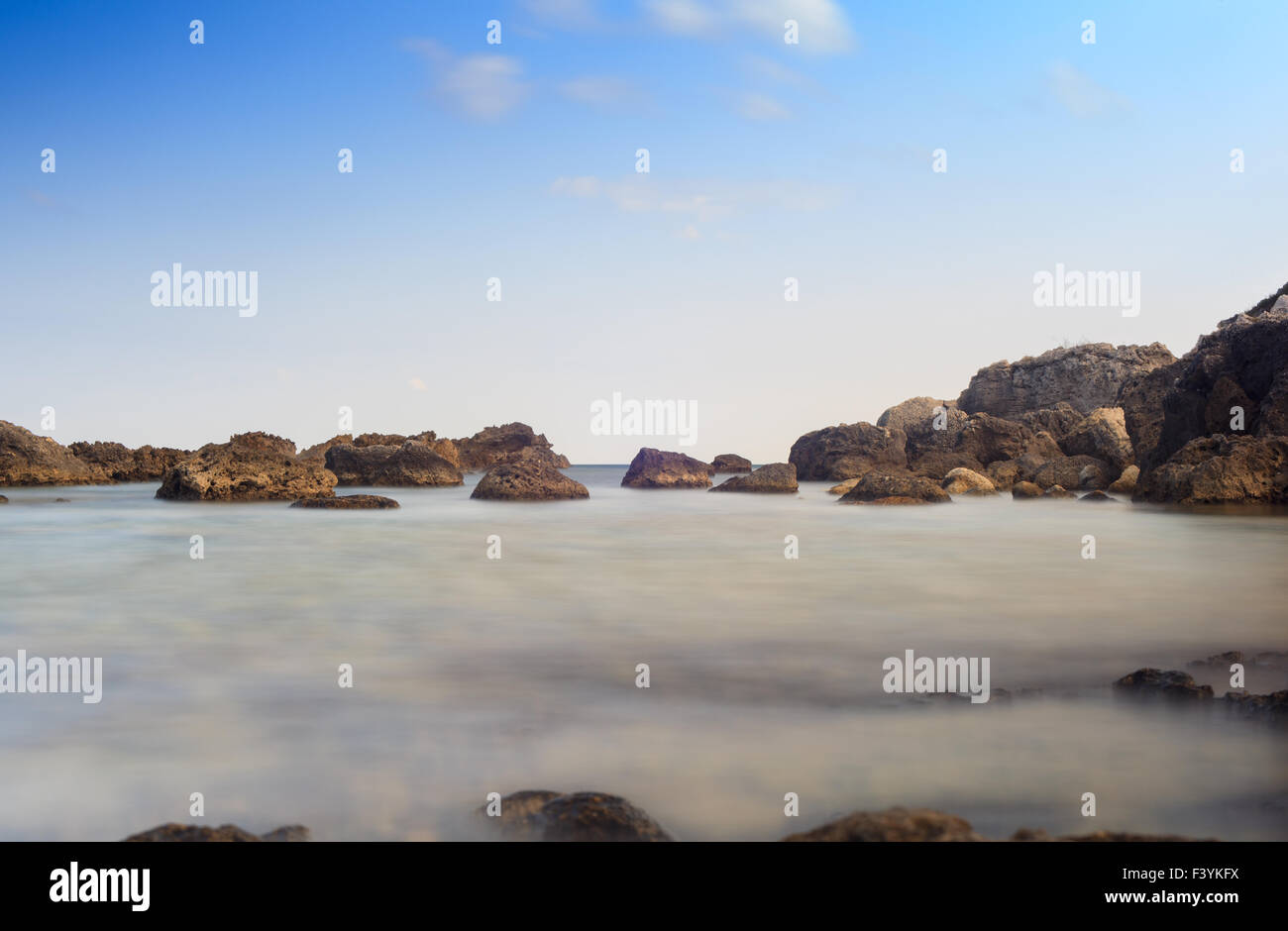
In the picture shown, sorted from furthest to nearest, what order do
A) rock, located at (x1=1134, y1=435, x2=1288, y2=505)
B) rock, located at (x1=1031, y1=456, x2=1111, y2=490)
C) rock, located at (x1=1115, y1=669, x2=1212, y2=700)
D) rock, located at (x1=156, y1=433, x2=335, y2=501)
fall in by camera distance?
rock, located at (x1=1031, y1=456, x2=1111, y2=490) → rock, located at (x1=156, y1=433, x2=335, y2=501) → rock, located at (x1=1134, y1=435, x2=1288, y2=505) → rock, located at (x1=1115, y1=669, x2=1212, y2=700)

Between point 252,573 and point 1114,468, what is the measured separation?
70.2 ft

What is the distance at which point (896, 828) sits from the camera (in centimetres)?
249

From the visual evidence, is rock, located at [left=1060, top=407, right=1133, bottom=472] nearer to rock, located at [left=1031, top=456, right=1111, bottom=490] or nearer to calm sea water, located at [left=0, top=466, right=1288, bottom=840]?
rock, located at [left=1031, top=456, right=1111, bottom=490]

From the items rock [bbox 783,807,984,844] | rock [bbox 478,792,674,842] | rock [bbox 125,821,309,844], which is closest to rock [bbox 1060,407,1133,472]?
rock [bbox 783,807,984,844]

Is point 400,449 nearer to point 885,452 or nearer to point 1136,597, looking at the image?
point 885,452

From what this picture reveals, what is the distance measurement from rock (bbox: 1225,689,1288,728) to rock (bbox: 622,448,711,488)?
23.3 m

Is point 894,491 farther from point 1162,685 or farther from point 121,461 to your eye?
point 121,461

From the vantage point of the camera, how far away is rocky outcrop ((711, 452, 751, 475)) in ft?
136

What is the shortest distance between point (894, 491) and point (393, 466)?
561 inches

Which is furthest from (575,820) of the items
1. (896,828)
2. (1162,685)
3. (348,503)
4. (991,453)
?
(991,453)

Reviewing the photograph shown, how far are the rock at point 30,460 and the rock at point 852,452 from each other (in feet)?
72.0

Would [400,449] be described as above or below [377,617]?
above

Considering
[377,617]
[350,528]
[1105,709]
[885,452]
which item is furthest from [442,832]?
[885,452]
